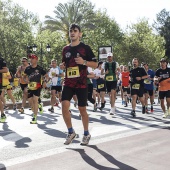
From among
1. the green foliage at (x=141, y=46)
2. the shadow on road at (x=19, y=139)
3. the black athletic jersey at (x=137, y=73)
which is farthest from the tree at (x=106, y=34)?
the shadow on road at (x=19, y=139)

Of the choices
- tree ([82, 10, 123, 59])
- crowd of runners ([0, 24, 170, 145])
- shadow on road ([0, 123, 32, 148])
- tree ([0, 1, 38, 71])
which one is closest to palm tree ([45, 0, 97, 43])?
tree ([0, 1, 38, 71])

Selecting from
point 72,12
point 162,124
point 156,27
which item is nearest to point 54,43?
point 72,12

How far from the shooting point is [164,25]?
7575 cm

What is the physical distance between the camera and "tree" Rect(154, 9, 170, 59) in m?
73.1

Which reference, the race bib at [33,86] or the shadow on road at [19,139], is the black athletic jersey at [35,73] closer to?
the race bib at [33,86]

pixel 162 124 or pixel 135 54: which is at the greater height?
pixel 135 54

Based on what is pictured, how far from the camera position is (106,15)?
54281 mm

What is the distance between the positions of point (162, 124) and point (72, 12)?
35.1m

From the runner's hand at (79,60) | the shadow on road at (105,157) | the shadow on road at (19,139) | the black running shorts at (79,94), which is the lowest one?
the shadow on road at (105,157)

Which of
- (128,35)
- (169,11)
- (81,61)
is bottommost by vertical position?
(81,61)

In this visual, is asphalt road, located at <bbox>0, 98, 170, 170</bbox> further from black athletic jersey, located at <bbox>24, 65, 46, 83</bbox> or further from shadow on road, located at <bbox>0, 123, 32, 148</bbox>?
black athletic jersey, located at <bbox>24, 65, 46, 83</bbox>

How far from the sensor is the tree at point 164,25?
73125mm

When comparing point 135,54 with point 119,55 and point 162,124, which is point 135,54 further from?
point 162,124

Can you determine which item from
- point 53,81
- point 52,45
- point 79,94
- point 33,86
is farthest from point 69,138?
point 52,45
